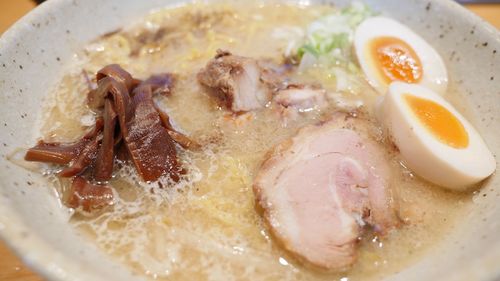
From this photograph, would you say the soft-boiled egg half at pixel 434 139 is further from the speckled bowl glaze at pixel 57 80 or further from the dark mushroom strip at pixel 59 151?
the dark mushroom strip at pixel 59 151

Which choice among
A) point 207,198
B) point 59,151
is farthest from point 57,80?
point 207,198

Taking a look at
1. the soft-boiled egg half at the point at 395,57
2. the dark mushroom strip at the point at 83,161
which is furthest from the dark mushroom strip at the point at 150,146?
the soft-boiled egg half at the point at 395,57

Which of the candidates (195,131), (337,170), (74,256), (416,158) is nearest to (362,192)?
(337,170)

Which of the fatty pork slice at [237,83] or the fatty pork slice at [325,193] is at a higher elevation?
the fatty pork slice at [237,83]

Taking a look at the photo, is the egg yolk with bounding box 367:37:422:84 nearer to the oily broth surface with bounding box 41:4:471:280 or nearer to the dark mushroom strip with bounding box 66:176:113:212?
the oily broth surface with bounding box 41:4:471:280

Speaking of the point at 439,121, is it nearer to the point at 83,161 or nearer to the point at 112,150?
the point at 112,150

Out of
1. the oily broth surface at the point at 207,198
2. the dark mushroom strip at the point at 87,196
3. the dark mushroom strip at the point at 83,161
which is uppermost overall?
the dark mushroom strip at the point at 83,161
